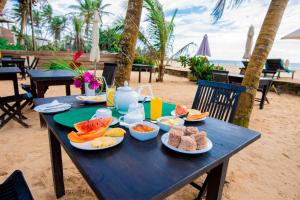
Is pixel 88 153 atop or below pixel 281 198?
atop

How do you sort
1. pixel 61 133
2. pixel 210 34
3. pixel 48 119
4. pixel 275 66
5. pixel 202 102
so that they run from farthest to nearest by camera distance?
pixel 210 34, pixel 275 66, pixel 202 102, pixel 48 119, pixel 61 133

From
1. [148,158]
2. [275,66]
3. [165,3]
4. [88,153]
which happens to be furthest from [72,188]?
[275,66]

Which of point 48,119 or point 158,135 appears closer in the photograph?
point 158,135

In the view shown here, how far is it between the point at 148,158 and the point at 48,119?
2.70 feet

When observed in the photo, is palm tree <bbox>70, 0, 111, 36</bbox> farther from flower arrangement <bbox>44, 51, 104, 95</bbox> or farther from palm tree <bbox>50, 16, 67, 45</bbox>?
flower arrangement <bbox>44, 51, 104, 95</bbox>

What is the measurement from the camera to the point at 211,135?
110 centimetres

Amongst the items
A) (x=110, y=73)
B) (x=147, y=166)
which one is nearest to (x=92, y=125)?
(x=147, y=166)

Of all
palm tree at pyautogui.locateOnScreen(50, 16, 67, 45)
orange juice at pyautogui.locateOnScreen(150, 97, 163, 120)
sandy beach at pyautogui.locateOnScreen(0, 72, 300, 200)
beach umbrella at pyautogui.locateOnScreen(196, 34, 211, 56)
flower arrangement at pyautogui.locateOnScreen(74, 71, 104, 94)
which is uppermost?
palm tree at pyautogui.locateOnScreen(50, 16, 67, 45)

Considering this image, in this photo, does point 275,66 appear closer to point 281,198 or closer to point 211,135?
point 281,198

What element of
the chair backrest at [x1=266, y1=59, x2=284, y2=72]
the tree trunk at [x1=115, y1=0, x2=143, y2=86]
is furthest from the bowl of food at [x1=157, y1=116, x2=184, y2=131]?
the chair backrest at [x1=266, y1=59, x2=284, y2=72]

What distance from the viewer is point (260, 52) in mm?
2479

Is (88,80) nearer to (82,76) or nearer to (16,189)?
(82,76)

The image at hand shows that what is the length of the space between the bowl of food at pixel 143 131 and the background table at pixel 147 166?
0.09 ft

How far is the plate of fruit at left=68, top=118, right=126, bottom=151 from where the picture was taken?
847 mm
